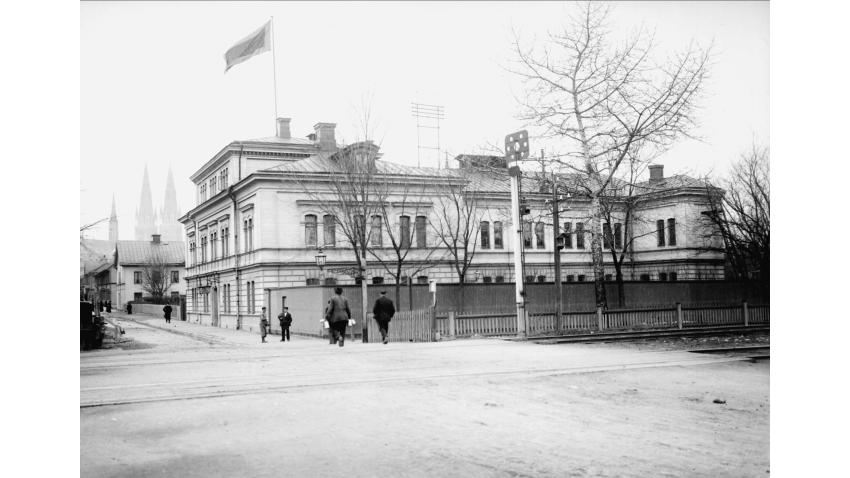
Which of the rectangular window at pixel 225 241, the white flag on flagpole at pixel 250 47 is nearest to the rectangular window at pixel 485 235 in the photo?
the rectangular window at pixel 225 241

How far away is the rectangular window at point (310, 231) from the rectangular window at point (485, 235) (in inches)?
423

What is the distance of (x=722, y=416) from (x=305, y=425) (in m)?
4.81

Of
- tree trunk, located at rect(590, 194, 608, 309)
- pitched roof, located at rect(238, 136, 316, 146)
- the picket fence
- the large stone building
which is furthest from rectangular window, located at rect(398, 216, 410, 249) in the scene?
the picket fence

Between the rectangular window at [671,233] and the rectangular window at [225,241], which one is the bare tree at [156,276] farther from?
the rectangular window at [671,233]

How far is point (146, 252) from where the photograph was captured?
247 ft

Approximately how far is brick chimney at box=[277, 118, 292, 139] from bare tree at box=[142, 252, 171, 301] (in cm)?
2583

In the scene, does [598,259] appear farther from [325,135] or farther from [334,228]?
[325,135]

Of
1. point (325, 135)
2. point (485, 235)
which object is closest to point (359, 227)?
point (485, 235)

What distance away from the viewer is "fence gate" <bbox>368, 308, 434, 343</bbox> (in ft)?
72.5

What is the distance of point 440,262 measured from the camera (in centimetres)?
4059

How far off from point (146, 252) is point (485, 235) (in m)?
42.2

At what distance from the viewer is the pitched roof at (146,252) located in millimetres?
72438

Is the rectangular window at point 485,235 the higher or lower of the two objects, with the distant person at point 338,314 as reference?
higher
